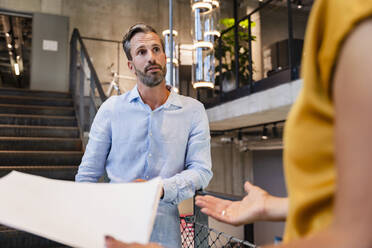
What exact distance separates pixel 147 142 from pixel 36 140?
3.03 meters

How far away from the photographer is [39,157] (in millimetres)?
3662

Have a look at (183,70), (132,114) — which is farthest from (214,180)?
(132,114)

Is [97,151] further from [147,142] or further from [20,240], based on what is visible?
[20,240]

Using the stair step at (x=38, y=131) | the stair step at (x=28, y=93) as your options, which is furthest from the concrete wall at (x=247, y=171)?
the stair step at (x=38, y=131)

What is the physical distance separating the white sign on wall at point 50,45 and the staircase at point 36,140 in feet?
8.51

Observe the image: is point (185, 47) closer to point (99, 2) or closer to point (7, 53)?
point (99, 2)

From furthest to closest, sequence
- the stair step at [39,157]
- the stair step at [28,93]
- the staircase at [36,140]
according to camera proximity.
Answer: the stair step at [28,93]
the stair step at [39,157]
the staircase at [36,140]

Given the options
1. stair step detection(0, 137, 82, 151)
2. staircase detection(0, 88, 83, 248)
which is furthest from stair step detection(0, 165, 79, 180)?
stair step detection(0, 137, 82, 151)

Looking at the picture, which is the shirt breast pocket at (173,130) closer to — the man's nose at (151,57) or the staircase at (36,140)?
the man's nose at (151,57)

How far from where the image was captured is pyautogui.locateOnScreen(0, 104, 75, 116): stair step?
182 inches

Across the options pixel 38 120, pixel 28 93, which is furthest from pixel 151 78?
pixel 28 93

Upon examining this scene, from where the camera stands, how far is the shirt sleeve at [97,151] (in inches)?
54.0

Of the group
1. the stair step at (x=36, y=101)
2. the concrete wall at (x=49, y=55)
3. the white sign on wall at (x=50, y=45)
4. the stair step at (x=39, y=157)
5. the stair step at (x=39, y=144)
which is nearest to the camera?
the stair step at (x=39, y=157)

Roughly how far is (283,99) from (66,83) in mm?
5292
